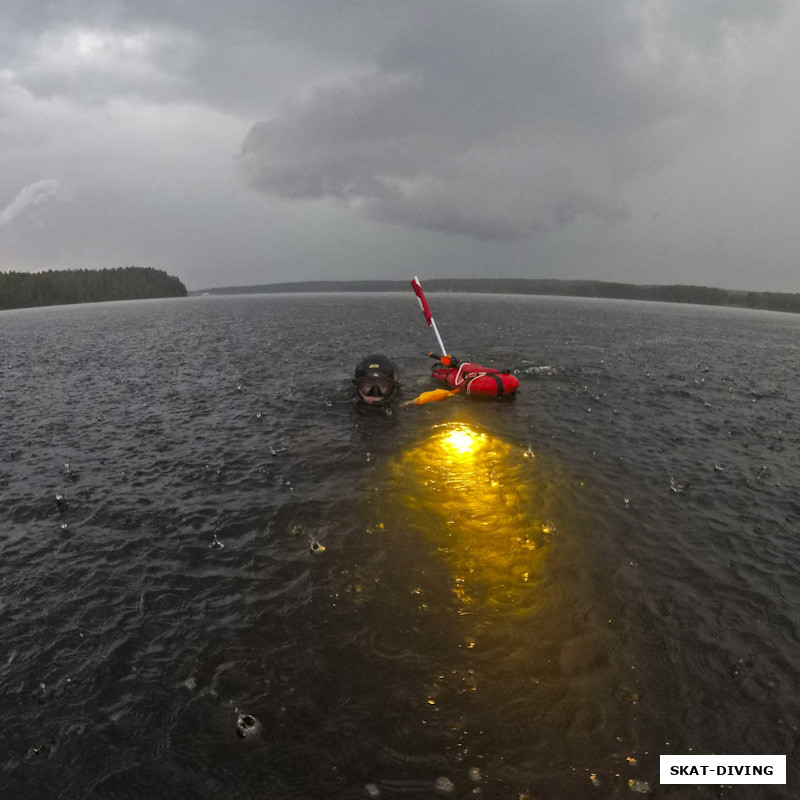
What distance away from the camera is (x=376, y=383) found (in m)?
24.8

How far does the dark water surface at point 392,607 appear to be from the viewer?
674 cm

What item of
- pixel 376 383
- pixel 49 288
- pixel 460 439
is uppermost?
pixel 49 288

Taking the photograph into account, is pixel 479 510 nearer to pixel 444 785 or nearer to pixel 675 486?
pixel 444 785

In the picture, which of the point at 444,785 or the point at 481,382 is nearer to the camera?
the point at 444,785

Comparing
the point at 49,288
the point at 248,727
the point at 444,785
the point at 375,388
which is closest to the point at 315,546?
the point at 248,727

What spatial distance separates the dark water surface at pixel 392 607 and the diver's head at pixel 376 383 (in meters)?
3.56

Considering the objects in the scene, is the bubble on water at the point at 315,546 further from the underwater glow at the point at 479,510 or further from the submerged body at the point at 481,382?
the submerged body at the point at 481,382

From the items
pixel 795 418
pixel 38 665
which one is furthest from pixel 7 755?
pixel 795 418

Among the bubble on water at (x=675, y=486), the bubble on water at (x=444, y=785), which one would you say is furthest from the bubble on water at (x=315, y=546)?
the bubble on water at (x=675, y=486)

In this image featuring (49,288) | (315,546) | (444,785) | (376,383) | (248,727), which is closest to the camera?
(444,785)

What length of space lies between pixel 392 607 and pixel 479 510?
491 centimetres

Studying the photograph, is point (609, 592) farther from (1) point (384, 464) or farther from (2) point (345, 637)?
(1) point (384, 464)

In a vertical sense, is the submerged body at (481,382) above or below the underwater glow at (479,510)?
above

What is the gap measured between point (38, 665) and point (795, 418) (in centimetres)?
3514
